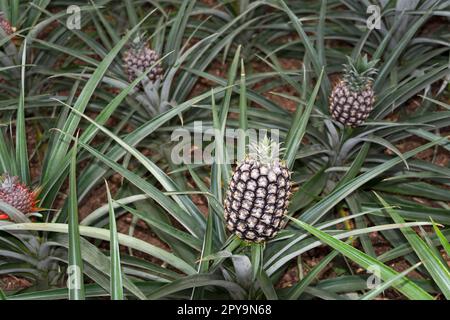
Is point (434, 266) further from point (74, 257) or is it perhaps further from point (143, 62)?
point (143, 62)

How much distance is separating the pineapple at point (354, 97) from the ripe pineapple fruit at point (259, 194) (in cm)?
54

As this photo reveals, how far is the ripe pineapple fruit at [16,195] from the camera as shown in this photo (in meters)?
1.54

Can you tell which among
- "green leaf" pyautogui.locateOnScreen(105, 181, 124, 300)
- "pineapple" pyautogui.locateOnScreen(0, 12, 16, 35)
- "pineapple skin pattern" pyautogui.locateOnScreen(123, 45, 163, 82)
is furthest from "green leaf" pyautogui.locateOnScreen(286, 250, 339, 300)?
"pineapple" pyautogui.locateOnScreen(0, 12, 16, 35)

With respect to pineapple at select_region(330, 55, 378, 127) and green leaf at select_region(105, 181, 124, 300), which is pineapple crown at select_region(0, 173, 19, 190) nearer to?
green leaf at select_region(105, 181, 124, 300)

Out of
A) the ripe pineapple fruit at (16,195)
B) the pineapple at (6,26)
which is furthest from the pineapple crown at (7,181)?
the pineapple at (6,26)

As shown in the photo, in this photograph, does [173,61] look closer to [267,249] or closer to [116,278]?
[267,249]

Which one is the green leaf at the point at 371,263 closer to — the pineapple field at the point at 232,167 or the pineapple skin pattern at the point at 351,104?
the pineapple field at the point at 232,167

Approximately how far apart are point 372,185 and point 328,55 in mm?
715

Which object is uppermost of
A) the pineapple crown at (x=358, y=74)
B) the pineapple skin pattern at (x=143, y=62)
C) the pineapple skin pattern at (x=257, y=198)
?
the pineapple skin pattern at (x=143, y=62)

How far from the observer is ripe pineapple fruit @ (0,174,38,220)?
154 cm

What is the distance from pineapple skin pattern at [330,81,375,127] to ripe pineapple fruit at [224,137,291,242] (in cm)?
54

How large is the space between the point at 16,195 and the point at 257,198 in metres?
0.69

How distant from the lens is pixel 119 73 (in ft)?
7.30
